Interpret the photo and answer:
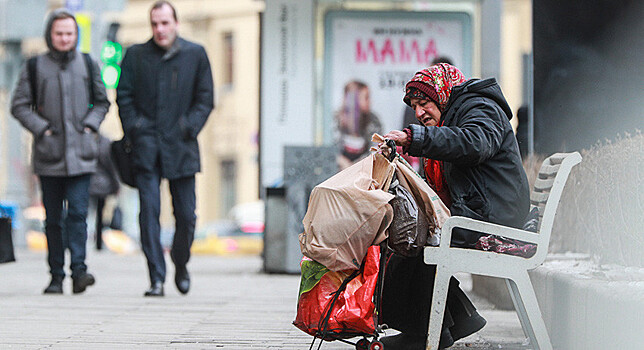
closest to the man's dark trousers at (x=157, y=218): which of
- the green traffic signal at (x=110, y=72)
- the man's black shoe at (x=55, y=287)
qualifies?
the man's black shoe at (x=55, y=287)

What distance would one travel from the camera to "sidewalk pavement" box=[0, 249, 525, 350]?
18.5 feet

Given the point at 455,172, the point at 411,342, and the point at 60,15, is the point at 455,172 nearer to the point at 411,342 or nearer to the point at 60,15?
the point at 411,342

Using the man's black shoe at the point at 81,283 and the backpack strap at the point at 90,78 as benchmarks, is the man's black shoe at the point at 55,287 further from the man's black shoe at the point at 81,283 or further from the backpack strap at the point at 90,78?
the backpack strap at the point at 90,78

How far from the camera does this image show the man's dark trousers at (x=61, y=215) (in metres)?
8.47

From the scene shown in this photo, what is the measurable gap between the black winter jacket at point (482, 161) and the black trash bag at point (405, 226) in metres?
0.16

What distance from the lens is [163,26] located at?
842 centimetres

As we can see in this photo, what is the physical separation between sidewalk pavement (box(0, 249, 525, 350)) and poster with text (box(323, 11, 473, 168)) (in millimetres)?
2267

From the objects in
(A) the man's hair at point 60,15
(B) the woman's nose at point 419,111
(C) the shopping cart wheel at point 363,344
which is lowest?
(C) the shopping cart wheel at point 363,344

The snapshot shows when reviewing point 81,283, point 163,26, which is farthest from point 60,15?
point 81,283

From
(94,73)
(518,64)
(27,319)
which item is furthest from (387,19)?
(518,64)

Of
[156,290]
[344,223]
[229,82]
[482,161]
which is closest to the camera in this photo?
[344,223]

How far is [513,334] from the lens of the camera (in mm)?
6008

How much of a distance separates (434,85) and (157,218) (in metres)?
3.86

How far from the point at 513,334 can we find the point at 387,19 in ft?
22.1
